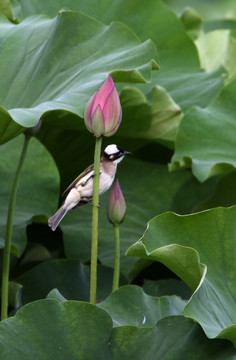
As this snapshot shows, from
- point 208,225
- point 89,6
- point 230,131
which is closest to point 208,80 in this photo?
point 230,131

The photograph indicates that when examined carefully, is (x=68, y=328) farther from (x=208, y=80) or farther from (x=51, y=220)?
(x=208, y=80)

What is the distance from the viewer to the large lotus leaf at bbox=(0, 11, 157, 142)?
156 centimetres

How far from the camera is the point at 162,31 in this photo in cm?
229

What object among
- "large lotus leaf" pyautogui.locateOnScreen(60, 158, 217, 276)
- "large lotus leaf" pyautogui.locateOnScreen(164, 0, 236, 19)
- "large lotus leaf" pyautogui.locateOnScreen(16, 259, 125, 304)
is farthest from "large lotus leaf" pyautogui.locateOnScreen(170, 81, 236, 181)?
"large lotus leaf" pyautogui.locateOnScreen(164, 0, 236, 19)

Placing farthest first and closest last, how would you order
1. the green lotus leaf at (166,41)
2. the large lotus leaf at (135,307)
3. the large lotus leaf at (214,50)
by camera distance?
1. the large lotus leaf at (214,50)
2. the green lotus leaf at (166,41)
3. the large lotus leaf at (135,307)

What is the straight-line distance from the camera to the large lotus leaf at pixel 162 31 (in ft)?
7.18

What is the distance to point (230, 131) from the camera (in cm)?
194

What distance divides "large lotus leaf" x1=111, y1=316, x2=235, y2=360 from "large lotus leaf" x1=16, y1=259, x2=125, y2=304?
0.56m

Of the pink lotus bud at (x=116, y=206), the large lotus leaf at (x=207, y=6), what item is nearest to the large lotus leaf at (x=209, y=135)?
the pink lotus bud at (x=116, y=206)

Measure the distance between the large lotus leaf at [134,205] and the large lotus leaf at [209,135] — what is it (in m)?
0.24

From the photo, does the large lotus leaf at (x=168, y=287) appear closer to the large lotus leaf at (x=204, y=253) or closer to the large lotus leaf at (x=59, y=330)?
the large lotus leaf at (x=204, y=253)

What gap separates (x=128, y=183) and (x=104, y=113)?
37.2 inches

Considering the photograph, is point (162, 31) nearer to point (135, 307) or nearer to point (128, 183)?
point (128, 183)

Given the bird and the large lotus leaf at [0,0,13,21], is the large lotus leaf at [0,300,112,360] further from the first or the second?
the large lotus leaf at [0,0,13,21]
